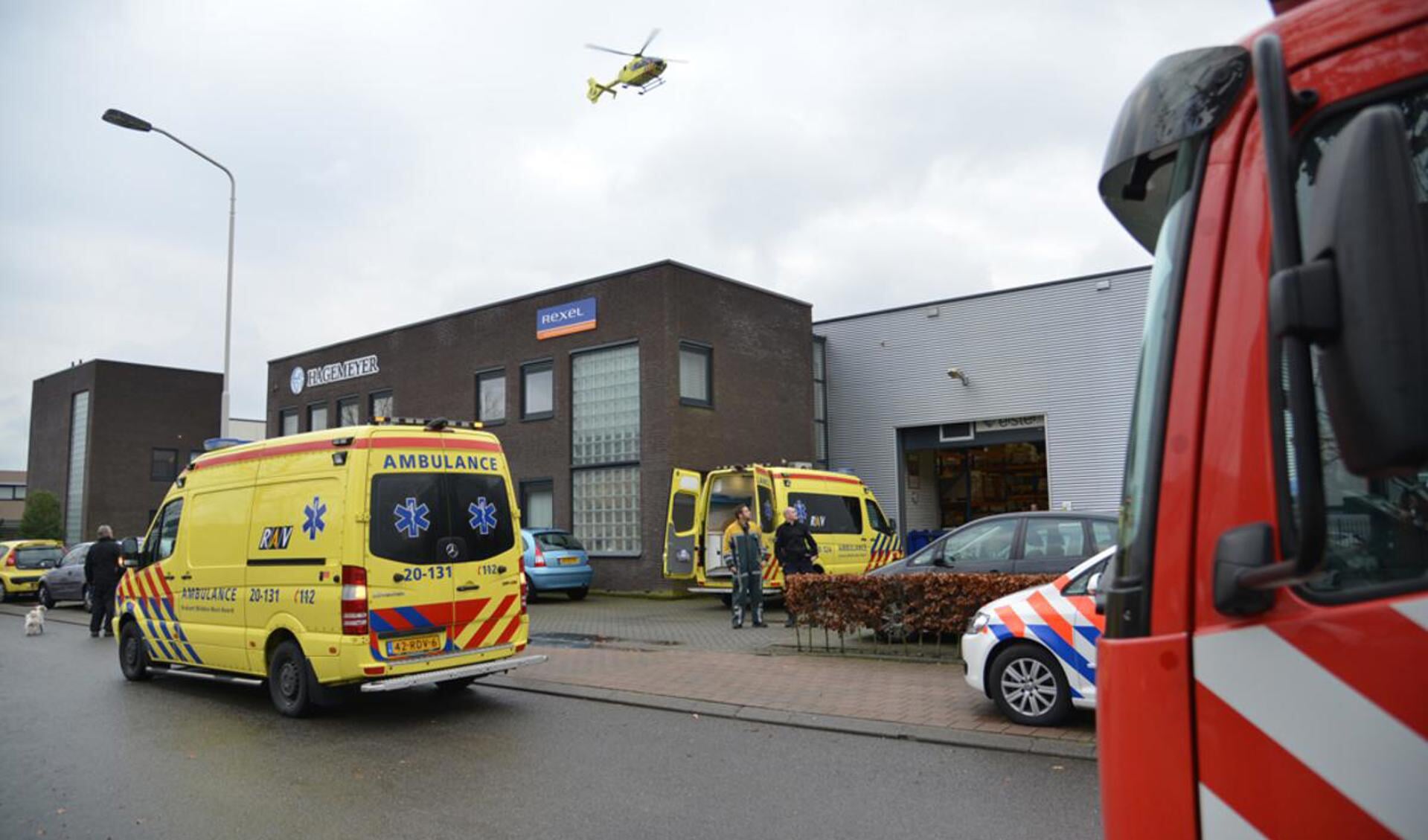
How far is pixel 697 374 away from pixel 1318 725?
20637 millimetres

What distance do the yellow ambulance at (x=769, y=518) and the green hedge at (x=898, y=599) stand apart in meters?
5.39

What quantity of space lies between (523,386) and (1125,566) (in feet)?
76.4

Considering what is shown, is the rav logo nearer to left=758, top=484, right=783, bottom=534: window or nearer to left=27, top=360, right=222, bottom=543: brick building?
left=758, top=484, right=783, bottom=534: window

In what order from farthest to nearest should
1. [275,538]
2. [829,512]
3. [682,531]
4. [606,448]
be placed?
[606,448] < [682,531] < [829,512] < [275,538]

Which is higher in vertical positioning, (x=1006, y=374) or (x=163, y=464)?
(x=1006, y=374)

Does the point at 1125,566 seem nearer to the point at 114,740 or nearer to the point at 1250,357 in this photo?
the point at 1250,357

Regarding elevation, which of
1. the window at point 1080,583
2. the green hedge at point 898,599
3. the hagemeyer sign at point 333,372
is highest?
the hagemeyer sign at point 333,372

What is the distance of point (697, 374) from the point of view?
2238 centimetres

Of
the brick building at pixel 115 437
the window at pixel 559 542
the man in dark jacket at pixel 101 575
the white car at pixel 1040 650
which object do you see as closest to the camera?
the white car at pixel 1040 650

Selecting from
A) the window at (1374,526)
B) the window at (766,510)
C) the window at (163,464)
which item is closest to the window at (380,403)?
the window at (766,510)

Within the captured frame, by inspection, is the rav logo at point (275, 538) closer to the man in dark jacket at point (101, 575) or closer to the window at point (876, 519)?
the man in dark jacket at point (101, 575)

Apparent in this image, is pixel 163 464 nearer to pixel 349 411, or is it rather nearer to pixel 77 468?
pixel 77 468

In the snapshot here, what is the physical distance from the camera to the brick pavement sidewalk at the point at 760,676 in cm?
788

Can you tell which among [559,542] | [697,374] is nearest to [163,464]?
[559,542]
